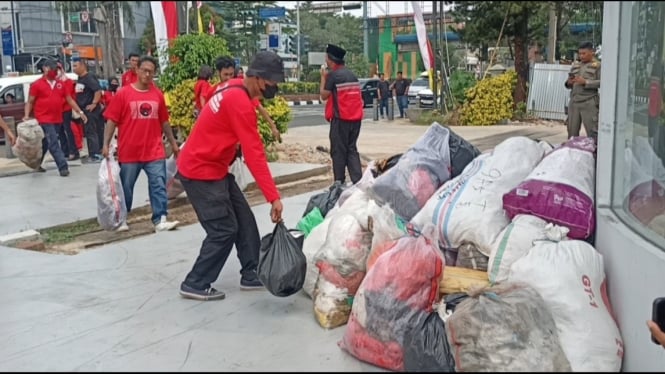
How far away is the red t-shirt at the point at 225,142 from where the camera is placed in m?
4.34

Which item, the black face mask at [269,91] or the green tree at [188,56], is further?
the green tree at [188,56]

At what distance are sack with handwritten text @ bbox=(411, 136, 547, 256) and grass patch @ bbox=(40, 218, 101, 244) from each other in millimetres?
3951

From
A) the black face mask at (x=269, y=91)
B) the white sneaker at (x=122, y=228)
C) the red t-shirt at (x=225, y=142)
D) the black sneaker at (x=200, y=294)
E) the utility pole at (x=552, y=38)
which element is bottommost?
the white sneaker at (x=122, y=228)

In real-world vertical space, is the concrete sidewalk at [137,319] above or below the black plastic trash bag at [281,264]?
below

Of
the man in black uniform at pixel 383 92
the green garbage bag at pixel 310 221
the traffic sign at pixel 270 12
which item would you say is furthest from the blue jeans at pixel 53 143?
the traffic sign at pixel 270 12

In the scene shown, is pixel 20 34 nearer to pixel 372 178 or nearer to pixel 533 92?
pixel 533 92

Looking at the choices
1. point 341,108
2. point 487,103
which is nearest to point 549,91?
point 487,103

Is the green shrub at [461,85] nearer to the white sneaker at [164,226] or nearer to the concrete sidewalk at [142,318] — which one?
the concrete sidewalk at [142,318]

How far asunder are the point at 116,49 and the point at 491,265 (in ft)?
102

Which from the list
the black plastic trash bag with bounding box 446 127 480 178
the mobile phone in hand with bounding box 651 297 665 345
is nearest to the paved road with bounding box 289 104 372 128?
the black plastic trash bag with bounding box 446 127 480 178

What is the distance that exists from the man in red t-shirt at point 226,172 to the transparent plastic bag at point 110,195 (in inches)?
91.4

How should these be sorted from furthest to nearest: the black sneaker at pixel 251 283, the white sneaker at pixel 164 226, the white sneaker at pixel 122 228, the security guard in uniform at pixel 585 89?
the security guard in uniform at pixel 585 89 < the white sneaker at pixel 122 228 < the white sneaker at pixel 164 226 < the black sneaker at pixel 251 283

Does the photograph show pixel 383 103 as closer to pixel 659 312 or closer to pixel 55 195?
pixel 55 195

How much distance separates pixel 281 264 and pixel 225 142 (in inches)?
32.9
